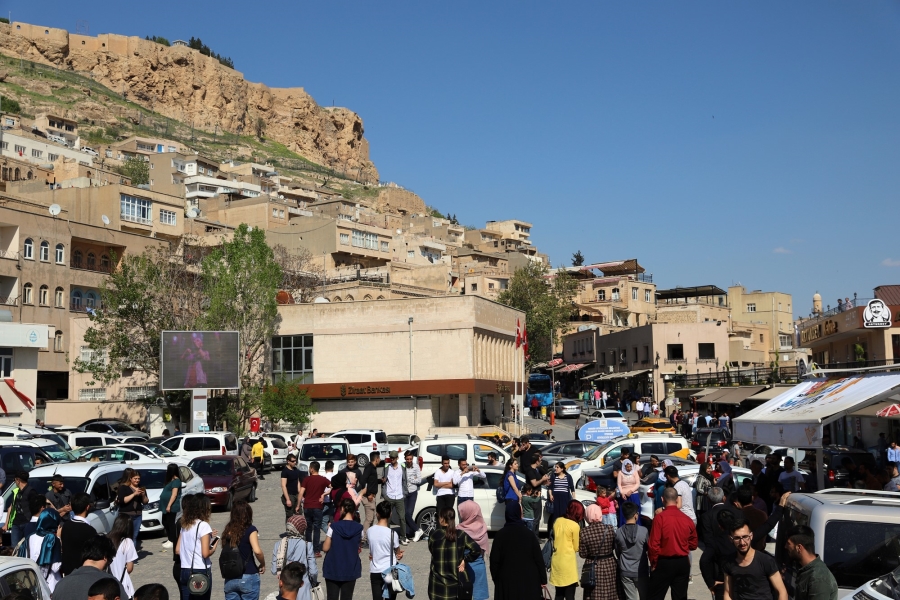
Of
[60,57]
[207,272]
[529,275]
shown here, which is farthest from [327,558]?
[60,57]

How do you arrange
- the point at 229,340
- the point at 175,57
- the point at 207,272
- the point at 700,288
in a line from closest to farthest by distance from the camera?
the point at 229,340
the point at 207,272
the point at 700,288
the point at 175,57

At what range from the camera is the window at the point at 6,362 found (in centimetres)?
4059

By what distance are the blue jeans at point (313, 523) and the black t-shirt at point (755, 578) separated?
30.4 feet

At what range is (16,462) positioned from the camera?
2150cm

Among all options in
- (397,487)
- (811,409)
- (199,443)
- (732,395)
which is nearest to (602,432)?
(199,443)

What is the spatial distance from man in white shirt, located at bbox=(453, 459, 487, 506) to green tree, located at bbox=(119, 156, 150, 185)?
99.9 metres

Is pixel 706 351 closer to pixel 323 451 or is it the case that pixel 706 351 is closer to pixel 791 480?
pixel 323 451

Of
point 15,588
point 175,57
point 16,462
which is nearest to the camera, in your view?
point 15,588

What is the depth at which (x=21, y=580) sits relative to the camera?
7.26 m

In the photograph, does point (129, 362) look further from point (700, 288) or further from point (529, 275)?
point (700, 288)

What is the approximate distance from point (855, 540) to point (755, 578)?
1.10m

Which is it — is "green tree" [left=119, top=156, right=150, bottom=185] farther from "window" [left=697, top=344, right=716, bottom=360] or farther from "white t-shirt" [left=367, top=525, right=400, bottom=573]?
"white t-shirt" [left=367, top=525, right=400, bottom=573]

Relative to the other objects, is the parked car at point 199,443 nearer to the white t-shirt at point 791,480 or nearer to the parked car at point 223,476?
the parked car at point 223,476

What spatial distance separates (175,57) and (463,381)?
493ft
